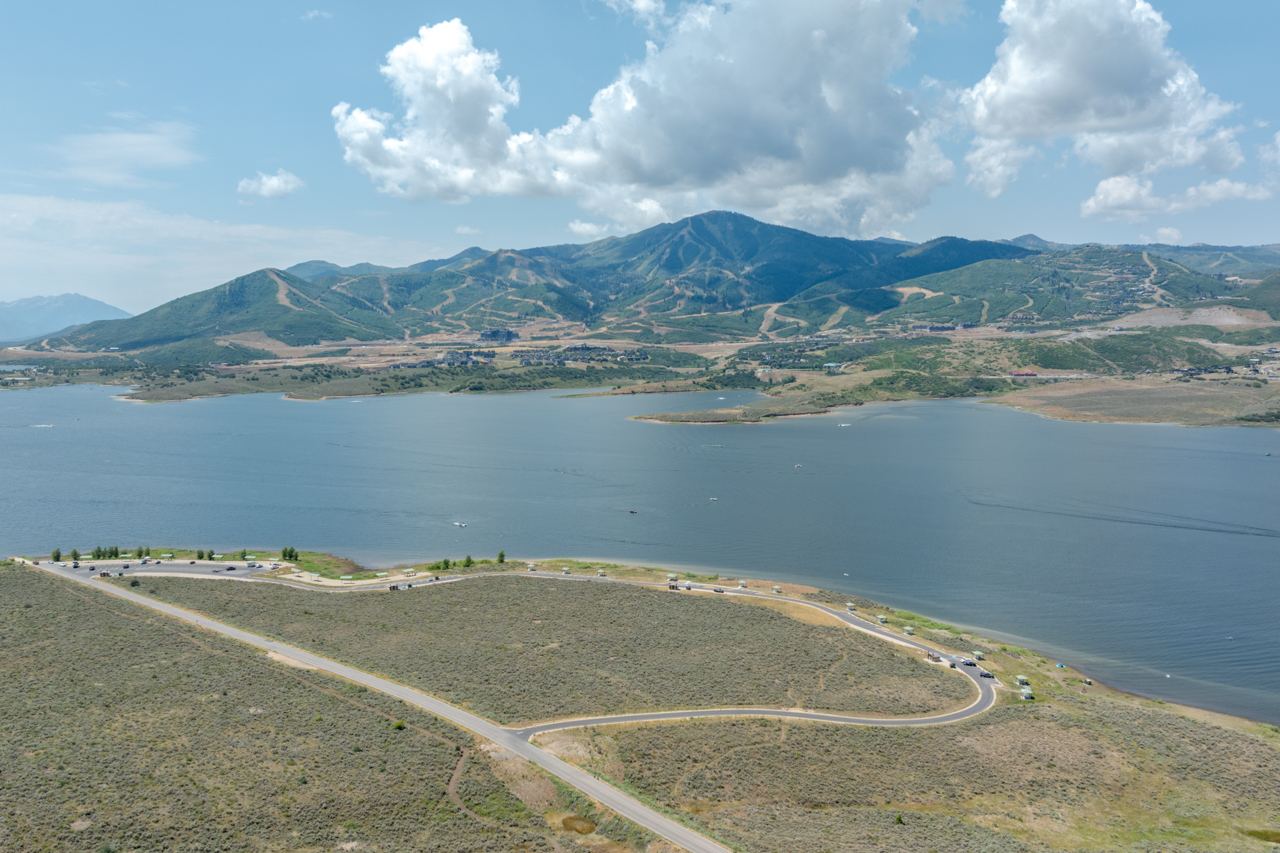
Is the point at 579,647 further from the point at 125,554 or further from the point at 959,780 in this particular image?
the point at 125,554

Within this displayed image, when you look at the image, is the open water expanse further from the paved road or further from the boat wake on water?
the paved road

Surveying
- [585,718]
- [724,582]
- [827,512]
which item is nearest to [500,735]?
[585,718]

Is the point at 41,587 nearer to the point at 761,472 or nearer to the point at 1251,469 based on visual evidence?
the point at 761,472

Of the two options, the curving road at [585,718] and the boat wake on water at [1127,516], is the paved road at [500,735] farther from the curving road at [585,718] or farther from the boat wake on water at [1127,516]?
the boat wake on water at [1127,516]

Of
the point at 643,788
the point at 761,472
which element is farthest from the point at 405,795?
the point at 761,472

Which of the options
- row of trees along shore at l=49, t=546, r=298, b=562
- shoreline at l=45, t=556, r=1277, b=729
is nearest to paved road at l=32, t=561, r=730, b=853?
shoreline at l=45, t=556, r=1277, b=729

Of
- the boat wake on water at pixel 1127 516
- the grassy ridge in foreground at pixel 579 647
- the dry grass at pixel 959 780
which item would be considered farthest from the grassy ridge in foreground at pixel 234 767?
the boat wake on water at pixel 1127 516
